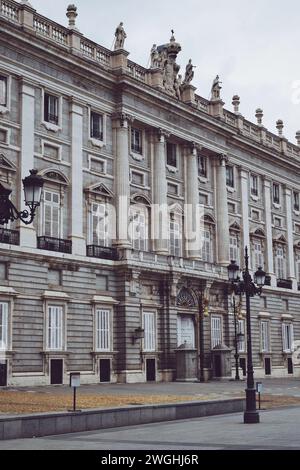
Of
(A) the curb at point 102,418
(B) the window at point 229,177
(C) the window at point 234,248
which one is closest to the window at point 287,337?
(C) the window at point 234,248

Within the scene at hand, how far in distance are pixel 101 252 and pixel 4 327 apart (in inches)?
336

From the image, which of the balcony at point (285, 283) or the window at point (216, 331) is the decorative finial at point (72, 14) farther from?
the balcony at point (285, 283)

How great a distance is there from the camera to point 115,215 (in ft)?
143

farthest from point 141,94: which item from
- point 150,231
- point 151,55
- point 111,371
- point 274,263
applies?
point 274,263

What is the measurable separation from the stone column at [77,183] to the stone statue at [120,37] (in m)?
5.97

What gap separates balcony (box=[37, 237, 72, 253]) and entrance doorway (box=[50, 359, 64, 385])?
5.75 meters

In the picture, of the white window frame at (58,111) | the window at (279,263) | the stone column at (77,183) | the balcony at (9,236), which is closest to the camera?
the balcony at (9,236)

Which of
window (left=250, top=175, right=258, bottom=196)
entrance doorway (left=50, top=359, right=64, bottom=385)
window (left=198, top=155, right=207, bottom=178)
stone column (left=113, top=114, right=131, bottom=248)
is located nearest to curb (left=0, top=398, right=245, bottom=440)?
entrance doorway (left=50, top=359, right=64, bottom=385)

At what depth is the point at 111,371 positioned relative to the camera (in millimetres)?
41750

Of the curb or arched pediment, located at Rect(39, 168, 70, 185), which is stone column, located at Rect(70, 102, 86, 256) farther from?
the curb

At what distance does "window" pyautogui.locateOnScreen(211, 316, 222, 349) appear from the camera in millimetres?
49781

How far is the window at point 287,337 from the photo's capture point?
59562mm

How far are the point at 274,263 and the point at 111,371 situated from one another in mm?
22800

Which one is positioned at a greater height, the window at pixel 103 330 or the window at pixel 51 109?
the window at pixel 51 109
